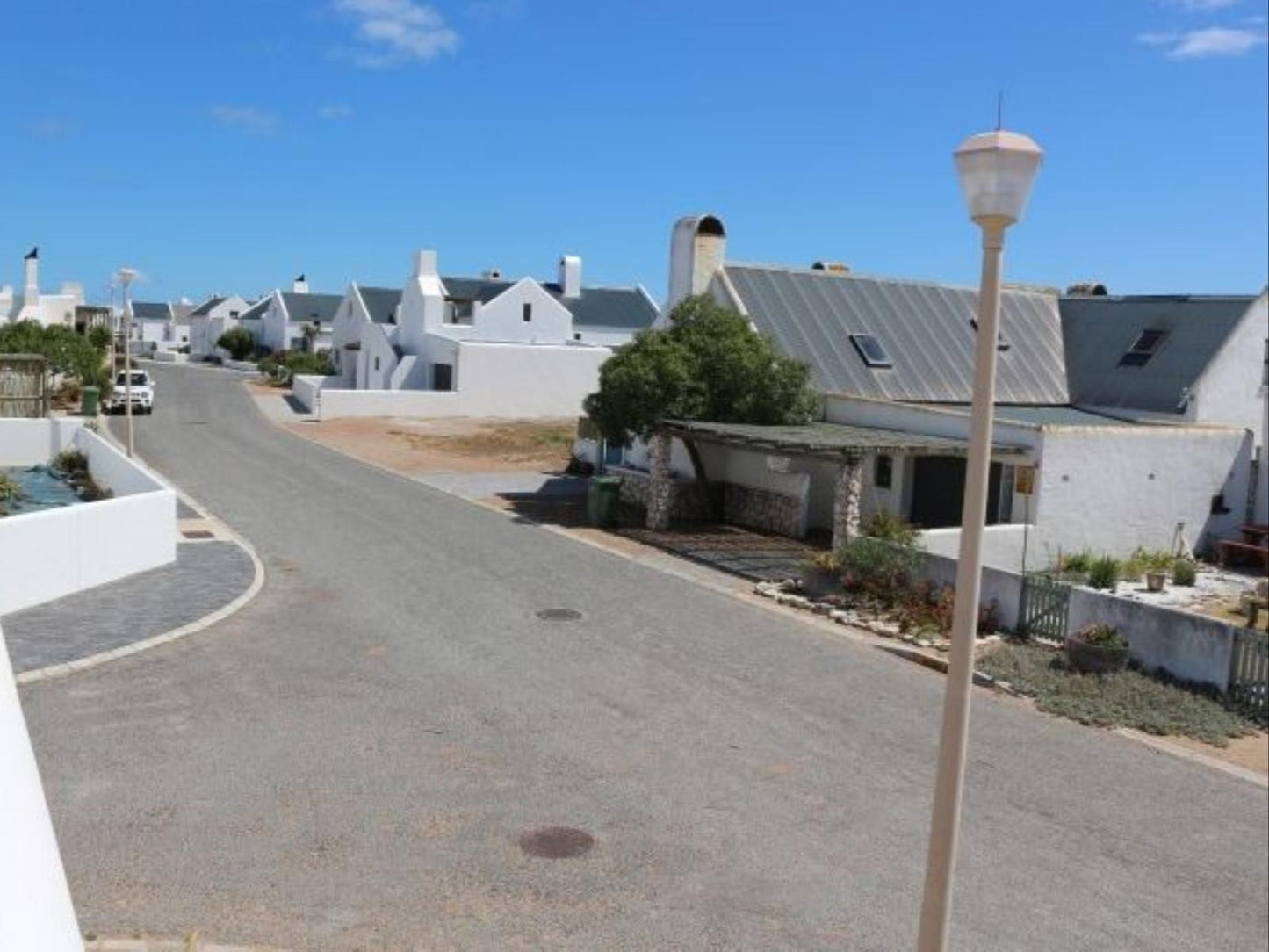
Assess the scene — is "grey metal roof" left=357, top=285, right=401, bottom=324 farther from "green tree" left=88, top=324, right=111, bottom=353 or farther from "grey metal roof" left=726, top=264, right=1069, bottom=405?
"grey metal roof" left=726, top=264, right=1069, bottom=405

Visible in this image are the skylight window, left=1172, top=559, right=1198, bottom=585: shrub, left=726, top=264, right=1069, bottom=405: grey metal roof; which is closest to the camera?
left=1172, top=559, right=1198, bottom=585: shrub

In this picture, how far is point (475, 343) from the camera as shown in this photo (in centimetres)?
5109

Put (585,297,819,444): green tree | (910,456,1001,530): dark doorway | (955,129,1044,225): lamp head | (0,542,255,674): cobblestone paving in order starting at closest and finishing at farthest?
(955,129,1044,225): lamp head → (0,542,255,674): cobblestone paving → (910,456,1001,530): dark doorway → (585,297,819,444): green tree

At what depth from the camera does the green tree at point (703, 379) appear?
24.1m

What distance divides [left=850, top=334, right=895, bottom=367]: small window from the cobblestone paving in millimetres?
15172

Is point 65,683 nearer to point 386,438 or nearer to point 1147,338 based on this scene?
point 1147,338

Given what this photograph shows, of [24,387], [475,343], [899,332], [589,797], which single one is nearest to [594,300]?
[475,343]

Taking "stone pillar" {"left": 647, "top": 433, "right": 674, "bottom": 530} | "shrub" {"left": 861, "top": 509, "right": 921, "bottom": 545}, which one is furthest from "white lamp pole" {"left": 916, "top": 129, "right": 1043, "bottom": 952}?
"stone pillar" {"left": 647, "top": 433, "right": 674, "bottom": 530}

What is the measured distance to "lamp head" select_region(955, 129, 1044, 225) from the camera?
4.89 metres

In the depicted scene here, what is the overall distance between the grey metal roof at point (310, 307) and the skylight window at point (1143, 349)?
69.2 m

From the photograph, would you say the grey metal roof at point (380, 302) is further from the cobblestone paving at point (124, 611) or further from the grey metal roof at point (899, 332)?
the cobblestone paving at point (124, 611)

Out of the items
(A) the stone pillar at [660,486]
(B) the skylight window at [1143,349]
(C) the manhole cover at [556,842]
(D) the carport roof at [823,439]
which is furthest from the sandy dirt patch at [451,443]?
(C) the manhole cover at [556,842]

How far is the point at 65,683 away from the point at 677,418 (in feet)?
46.9

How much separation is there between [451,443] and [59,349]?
48.3 feet
